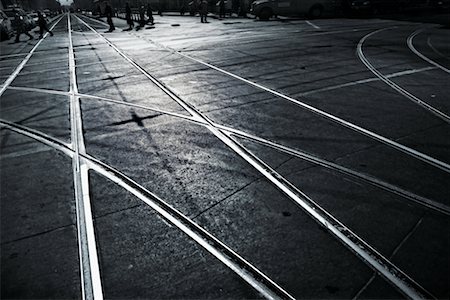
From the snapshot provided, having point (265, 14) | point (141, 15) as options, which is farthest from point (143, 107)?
point (141, 15)

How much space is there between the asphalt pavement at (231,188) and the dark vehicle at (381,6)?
58.9 ft

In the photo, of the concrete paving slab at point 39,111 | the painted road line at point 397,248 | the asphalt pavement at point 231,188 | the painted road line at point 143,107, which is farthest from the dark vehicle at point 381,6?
the painted road line at point 397,248

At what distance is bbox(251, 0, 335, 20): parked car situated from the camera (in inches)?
963

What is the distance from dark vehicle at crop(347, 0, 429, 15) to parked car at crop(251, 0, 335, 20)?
5.44 feet

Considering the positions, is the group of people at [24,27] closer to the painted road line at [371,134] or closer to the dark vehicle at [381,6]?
the painted road line at [371,134]

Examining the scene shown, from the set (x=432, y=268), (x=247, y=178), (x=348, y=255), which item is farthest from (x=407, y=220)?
(x=247, y=178)

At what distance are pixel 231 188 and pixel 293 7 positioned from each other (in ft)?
78.8

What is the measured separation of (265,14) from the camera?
2559 cm

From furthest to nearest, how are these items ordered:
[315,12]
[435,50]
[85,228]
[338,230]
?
[315,12]
[435,50]
[85,228]
[338,230]

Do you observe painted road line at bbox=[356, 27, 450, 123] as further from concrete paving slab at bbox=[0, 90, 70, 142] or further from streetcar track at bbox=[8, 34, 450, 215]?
concrete paving slab at bbox=[0, 90, 70, 142]

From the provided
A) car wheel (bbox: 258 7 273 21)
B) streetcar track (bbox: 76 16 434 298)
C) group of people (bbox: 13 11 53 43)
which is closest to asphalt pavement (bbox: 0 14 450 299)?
streetcar track (bbox: 76 16 434 298)

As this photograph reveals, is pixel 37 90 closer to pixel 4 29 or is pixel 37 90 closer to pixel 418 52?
pixel 418 52

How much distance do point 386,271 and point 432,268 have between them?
40 centimetres

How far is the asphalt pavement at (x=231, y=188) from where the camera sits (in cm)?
279
